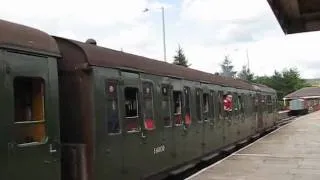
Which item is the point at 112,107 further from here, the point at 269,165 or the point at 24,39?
the point at 269,165

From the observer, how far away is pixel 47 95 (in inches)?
275

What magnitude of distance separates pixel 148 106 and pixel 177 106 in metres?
2.28

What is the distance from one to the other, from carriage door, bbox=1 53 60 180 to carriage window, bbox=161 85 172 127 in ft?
15.2

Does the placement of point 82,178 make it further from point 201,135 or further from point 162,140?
point 201,135

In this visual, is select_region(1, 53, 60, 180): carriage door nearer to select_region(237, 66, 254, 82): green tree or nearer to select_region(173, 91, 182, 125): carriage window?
select_region(173, 91, 182, 125): carriage window

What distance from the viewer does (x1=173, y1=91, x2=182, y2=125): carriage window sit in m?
12.5

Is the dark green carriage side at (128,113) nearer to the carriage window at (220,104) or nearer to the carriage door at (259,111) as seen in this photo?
the carriage window at (220,104)

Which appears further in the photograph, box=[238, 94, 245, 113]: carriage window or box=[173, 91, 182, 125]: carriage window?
box=[238, 94, 245, 113]: carriage window

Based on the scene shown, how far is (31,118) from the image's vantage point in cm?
683

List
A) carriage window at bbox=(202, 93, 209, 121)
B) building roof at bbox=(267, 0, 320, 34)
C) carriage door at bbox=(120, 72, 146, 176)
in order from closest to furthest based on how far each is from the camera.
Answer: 1. carriage door at bbox=(120, 72, 146, 176)
2. building roof at bbox=(267, 0, 320, 34)
3. carriage window at bbox=(202, 93, 209, 121)

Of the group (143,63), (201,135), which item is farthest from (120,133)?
(201,135)

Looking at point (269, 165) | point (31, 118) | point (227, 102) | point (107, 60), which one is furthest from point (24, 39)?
point (227, 102)

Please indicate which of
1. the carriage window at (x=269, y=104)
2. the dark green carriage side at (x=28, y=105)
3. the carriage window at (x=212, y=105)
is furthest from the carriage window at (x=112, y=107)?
the carriage window at (x=269, y=104)

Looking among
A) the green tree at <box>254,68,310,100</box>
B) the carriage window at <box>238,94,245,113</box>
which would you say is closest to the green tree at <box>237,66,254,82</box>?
the green tree at <box>254,68,310,100</box>
